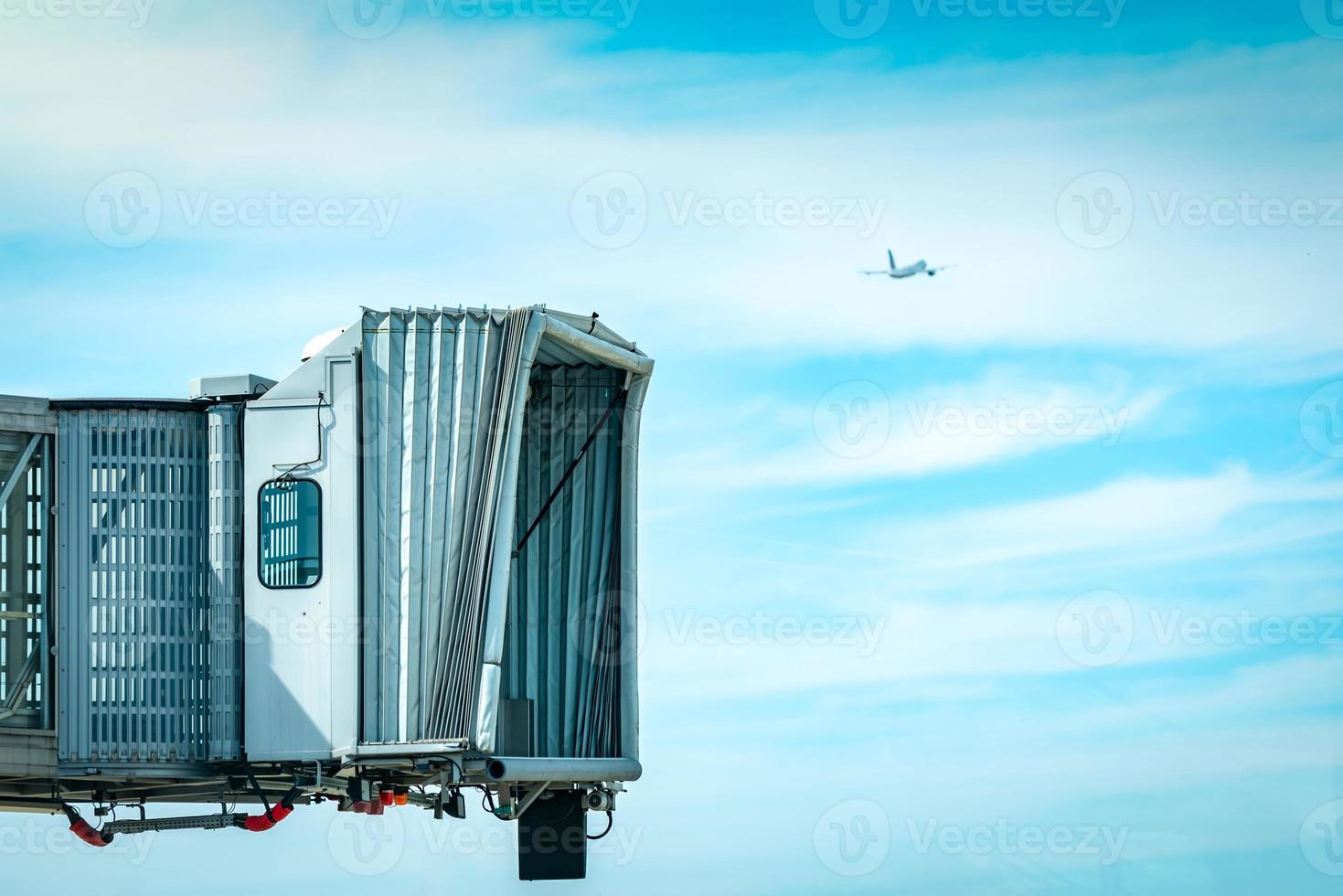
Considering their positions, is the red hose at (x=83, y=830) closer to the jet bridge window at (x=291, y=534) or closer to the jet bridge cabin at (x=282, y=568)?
the jet bridge cabin at (x=282, y=568)

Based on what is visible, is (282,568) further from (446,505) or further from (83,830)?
(83,830)

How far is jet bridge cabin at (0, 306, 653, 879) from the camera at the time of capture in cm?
3391

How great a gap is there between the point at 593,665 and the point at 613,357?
6.14 meters

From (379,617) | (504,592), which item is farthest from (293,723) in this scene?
(504,592)

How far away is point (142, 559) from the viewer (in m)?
35.0

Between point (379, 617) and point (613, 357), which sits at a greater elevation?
point (613, 357)

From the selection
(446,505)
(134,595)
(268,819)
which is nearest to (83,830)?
(268,819)

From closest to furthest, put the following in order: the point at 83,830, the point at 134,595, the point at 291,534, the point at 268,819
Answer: the point at 291,534, the point at 134,595, the point at 83,830, the point at 268,819

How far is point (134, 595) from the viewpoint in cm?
3488

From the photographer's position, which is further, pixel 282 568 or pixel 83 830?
pixel 83 830

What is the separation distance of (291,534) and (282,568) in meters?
0.63

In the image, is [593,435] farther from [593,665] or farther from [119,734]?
[119,734]

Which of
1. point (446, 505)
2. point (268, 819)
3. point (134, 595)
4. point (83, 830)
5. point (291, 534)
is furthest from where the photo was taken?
point (268, 819)

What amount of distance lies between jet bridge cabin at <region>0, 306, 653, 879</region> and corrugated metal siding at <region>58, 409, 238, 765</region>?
4cm
